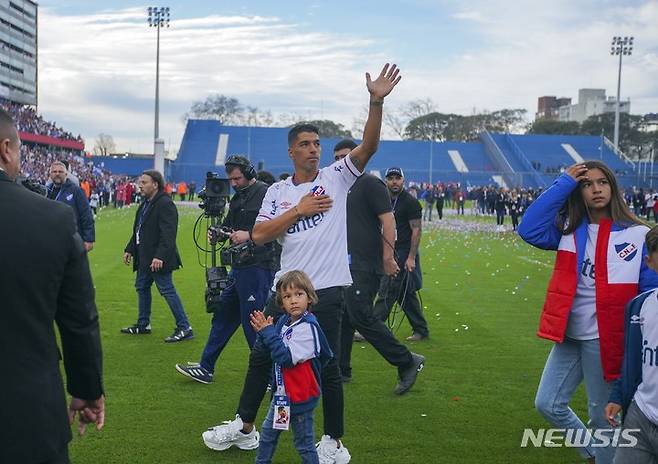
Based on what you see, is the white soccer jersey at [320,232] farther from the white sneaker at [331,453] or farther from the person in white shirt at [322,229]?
the white sneaker at [331,453]

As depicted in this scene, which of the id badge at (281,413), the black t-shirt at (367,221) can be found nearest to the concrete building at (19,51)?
the black t-shirt at (367,221)

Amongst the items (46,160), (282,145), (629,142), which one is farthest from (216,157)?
(629,142)

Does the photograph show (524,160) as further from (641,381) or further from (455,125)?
(641,381)

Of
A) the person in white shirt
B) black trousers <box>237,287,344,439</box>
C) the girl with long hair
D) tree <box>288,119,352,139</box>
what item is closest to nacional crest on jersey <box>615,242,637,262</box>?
the girl with long hair

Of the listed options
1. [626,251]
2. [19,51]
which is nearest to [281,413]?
[626,251]

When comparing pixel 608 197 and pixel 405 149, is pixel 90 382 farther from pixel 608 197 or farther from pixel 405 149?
pixel 405 149

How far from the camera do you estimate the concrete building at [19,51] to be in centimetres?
7381

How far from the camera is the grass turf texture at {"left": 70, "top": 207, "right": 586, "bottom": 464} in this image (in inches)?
206

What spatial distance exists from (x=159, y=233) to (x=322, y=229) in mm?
4638

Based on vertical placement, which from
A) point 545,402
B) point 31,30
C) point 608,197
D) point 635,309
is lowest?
point 545,402

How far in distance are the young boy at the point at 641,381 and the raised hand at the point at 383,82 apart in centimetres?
168

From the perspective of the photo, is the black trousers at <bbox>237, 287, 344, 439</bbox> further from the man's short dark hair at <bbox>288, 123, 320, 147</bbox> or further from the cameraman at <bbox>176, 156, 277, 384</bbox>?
the cameraman at <bbox>176, 156, 277, 384</bbox>

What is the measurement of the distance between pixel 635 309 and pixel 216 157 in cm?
7003

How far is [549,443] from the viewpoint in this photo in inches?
215
